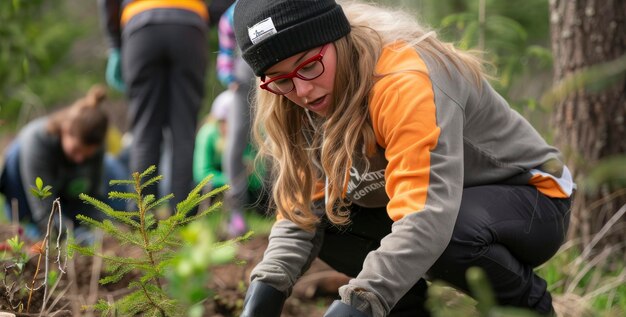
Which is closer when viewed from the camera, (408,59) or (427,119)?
(427,119)

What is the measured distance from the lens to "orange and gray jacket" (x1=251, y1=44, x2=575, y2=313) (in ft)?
6.23

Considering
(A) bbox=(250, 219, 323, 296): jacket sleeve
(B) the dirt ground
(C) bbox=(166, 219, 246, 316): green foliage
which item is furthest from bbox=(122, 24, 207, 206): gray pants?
(C) bbox=(166, 219, 246, 316): green foliage

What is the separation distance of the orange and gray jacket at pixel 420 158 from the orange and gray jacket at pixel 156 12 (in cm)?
195

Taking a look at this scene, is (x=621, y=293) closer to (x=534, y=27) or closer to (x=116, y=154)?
(x=534, y=27)

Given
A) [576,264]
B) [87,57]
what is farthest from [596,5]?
[87,57]

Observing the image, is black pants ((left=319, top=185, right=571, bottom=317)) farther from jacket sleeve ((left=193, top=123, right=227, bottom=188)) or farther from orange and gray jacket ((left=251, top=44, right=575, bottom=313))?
jacket sleeve ((left=193, top=123, right=227, bottom=188))

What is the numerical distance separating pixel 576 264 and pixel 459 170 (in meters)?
1.32

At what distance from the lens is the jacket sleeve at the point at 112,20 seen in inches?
164

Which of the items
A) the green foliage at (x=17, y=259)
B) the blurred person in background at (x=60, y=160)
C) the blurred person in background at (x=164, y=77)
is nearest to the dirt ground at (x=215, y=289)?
the green foliage at (x=17, y=259)

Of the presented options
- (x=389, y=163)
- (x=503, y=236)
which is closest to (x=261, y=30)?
(x=389, y=163)

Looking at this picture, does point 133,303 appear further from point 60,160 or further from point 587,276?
point 60,160

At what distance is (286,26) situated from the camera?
2.00 meters

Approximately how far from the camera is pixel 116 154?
6.14 metres

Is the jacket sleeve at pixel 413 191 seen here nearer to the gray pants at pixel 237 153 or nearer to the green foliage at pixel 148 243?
the green foliage at pixel 148 243
